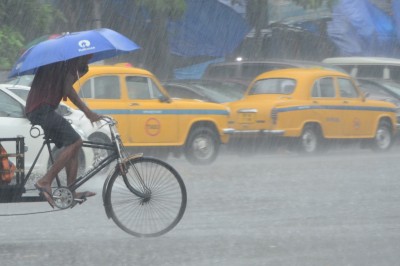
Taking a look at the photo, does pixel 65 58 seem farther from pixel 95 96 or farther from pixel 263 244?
pixel 95 96

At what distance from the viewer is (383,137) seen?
19.4m

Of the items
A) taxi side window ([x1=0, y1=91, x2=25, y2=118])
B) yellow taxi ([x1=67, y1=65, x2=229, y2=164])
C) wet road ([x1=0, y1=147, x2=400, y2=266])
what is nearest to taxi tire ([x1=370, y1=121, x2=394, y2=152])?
yellow taxi ([x1=67, y1=65, x2=229, y2=164])

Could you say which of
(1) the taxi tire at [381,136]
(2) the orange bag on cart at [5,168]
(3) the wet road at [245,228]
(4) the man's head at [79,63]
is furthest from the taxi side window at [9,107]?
(1) the taxi tire at [381,136]

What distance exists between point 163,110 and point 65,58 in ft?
26.5

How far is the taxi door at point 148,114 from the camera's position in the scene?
49.6 feet

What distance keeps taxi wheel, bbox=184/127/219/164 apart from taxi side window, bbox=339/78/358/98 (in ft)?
11.2

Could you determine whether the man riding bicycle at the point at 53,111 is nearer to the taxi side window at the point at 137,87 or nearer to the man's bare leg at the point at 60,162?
the man's bare leg at the point at 60,162

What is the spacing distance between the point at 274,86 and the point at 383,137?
2.87m

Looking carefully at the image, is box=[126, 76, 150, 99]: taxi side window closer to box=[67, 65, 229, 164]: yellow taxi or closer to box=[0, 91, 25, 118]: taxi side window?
box=[67, 65, 229, 164]: yellow taxi

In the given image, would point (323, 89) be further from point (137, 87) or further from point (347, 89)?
point (137, 87)

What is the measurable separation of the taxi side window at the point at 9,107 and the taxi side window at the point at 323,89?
24.0 ft

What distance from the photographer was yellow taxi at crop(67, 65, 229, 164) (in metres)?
15.0

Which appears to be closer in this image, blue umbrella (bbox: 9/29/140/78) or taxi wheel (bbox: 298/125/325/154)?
blue umbrella (bbox: 9/29/140/78)

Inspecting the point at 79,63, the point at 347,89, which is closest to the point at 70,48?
the point at 79,63
